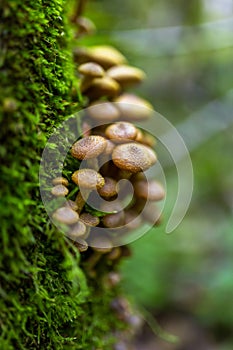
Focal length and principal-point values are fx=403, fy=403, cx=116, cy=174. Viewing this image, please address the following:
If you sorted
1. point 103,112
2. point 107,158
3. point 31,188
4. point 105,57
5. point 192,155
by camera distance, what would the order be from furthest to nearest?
1. point 192,155
2. point 105,57
3. point 103,112
4. point 107,158
5. point 31,188

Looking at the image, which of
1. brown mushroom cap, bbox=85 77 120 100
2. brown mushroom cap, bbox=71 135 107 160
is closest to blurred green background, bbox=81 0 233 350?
brown mushroom cap, bbox=85 77 120 100

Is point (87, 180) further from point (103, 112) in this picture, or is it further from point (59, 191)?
point (103, 112)

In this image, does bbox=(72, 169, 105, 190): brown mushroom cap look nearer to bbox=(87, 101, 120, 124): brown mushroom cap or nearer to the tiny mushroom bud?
bbox=(87, 101, 120, 124): brown mushroom cap

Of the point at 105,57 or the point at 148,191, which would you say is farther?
the point at 105,57

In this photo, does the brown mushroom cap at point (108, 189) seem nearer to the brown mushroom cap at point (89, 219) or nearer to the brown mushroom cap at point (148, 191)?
the brown mushroom cap at point (89, 219)

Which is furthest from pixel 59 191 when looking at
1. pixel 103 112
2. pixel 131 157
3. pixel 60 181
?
pixel 103 112

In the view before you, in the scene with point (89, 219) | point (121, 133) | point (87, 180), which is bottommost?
point (89, 219)

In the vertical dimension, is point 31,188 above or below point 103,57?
below

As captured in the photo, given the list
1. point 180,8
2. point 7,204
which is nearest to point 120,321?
point 7,204
